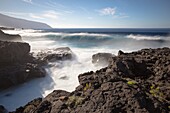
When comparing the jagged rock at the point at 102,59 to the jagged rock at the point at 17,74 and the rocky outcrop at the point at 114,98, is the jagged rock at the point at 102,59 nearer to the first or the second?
the jagged rock at the point at 17,74

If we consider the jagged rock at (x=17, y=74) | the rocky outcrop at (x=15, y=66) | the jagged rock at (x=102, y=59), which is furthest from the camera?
the jagged rock at (x=102, y=59)

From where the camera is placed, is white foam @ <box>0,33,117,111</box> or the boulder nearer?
white foam @ <box>0,33,117,111</box>

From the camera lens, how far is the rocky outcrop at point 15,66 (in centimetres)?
903

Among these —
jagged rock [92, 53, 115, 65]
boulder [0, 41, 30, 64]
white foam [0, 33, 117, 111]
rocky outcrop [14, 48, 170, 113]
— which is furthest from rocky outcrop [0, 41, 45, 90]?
rocky outcrop [14, 48, 170, 113]

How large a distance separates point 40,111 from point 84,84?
52.1 inches

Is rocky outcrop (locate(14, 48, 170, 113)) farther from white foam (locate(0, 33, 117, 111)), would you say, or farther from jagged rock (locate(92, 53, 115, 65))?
jagged rock (locate(92, 53, 115, 65))

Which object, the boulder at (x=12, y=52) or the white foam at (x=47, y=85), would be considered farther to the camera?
the boulder at (x=12, y=52)

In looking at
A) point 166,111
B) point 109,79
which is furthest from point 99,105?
point 166,111

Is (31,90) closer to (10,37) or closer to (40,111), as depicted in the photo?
(40,111)

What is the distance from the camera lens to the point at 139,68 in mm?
5406

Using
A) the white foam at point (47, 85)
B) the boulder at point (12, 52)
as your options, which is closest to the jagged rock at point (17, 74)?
the white foam at point (47, 85)

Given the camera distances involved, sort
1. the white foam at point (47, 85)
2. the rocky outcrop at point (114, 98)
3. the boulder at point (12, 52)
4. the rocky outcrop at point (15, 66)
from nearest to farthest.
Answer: the rocky outcrop at point (114, 98) → the white foam at point (47, 85) → the rocky outcrop at point (15, 66) → the boulder at point (12, 52)

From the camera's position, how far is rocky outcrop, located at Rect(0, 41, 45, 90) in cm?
903

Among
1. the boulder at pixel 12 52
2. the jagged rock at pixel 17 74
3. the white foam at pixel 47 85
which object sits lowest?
the white foam at pixel 47 85
